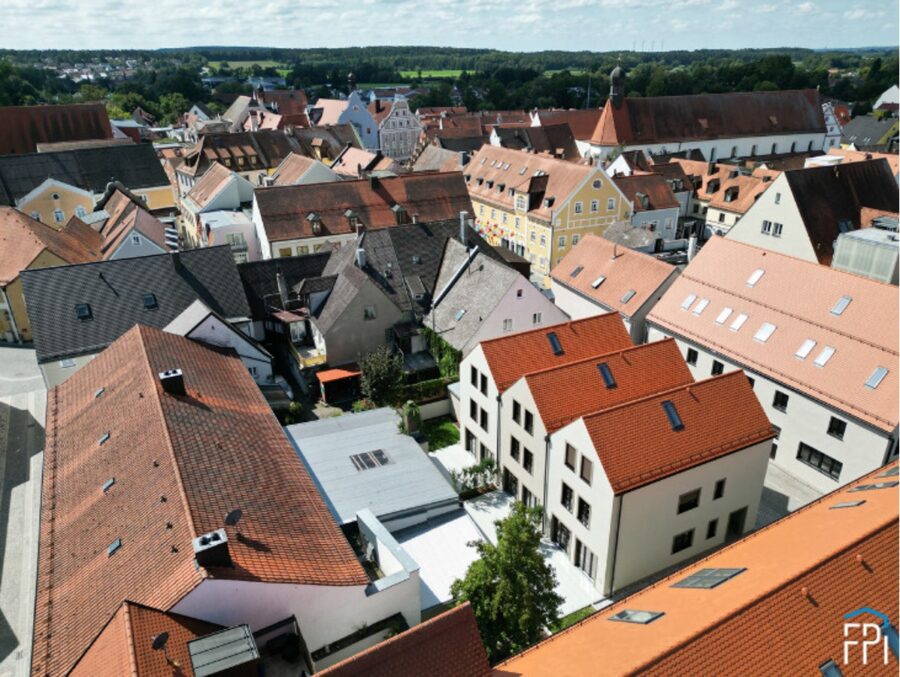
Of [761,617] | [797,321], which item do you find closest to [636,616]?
[761,617]

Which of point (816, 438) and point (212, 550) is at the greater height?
point (212, 550)

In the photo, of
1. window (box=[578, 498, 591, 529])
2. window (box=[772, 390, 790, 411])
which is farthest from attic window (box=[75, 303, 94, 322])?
window (box=[772, 390, 790, 411])

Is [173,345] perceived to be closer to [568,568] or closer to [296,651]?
[296,651]

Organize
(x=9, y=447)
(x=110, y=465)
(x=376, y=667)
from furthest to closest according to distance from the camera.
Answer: (x=9, y=447)
(x=110, y=465)
(x=376, y=667)

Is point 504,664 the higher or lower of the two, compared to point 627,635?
lower

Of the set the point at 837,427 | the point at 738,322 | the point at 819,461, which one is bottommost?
the point at 819,461

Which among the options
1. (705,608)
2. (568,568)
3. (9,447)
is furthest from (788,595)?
(9,447)

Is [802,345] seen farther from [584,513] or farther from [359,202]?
[359,202]

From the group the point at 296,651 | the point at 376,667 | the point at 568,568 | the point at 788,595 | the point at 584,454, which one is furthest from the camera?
the point at 568,568
